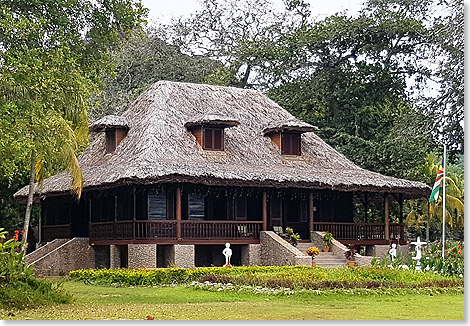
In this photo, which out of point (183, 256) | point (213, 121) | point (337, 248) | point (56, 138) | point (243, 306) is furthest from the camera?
point (213, 121)

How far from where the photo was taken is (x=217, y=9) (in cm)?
3344

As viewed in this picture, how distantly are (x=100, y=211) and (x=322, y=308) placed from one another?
48.3 feet

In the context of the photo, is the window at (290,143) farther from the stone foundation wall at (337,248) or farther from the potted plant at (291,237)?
the potted plant at (291,237)

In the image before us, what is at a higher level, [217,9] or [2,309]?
[217,9]

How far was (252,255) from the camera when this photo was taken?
26.2 meters

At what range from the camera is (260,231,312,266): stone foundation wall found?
24.2 meters

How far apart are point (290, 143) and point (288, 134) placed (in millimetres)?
318

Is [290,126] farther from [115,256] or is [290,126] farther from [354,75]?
[354,75]

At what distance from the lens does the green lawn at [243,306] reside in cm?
1381

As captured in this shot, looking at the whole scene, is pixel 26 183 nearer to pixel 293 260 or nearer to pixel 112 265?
pixel 112 265

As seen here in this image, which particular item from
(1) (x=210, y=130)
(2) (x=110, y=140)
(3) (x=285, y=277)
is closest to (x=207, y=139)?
(1) (x=210, y=130)

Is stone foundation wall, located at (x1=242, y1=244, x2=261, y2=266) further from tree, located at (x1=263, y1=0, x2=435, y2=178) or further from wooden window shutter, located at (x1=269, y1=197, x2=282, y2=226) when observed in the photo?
tree, located at (x1=263, y1=0, x2=435, y2=178)

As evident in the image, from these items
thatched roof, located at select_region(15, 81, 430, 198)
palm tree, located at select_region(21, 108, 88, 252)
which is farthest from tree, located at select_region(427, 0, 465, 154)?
palm tree, located at select_region(21, 108, 88, 252)

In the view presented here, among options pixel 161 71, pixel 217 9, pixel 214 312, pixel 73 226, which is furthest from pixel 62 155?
pixel 161 71
